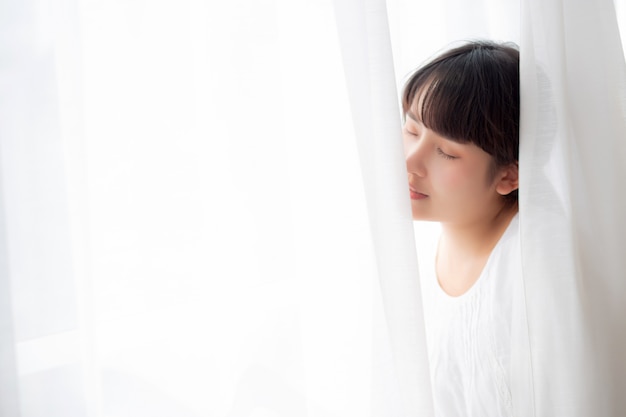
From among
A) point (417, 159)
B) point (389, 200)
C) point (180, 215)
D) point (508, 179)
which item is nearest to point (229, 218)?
point (180, 215)

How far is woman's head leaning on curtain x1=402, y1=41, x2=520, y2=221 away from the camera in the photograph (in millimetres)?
885

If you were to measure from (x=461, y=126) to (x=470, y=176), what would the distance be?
9cm

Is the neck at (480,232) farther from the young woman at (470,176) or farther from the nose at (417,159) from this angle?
the nose at (417,159)

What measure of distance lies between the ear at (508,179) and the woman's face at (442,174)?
1 centimetres

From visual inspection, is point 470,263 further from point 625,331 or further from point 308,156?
point 308,156

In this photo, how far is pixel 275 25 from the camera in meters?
0.62

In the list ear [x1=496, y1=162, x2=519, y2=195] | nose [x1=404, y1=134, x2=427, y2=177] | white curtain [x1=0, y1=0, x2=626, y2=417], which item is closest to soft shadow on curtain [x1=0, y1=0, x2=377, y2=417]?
white curtain [x1=0, y1=0, x2=626, y2=417]

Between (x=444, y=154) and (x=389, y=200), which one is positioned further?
(x=444, y=154)

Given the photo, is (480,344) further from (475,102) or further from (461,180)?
(475,102)

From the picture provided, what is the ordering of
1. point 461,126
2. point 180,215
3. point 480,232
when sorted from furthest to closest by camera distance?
1. point 480,232
2. point 461,126
3. point 180,215

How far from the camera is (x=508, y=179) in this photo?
0.94 metres

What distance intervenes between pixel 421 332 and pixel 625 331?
353 millimetres

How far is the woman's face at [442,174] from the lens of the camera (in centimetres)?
89

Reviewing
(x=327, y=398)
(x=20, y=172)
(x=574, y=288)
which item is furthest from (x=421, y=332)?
(x=20, y=172)
